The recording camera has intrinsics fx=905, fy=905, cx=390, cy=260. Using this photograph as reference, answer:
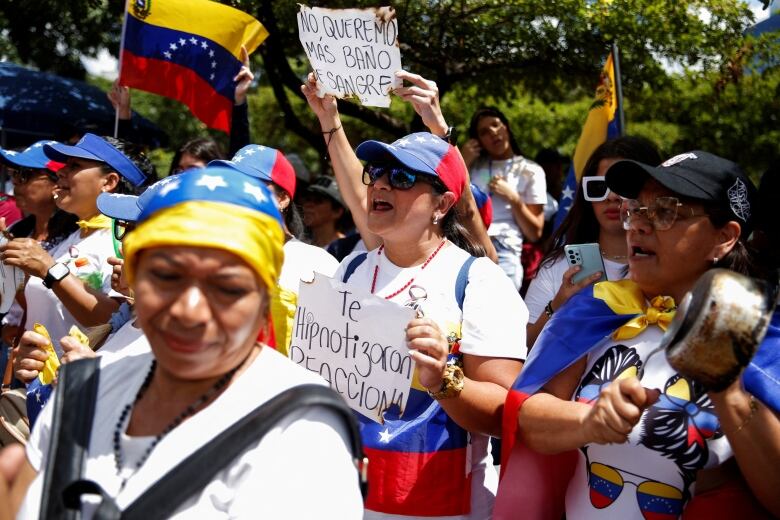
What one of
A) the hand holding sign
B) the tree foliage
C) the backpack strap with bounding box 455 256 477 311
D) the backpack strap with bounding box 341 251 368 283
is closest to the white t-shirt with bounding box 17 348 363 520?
the hand holding sign

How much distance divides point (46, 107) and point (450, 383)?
287 inches

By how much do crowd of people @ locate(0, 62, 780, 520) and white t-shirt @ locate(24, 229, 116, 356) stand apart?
0.02m

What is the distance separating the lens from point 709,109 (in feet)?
48.4

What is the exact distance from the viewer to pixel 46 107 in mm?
8906

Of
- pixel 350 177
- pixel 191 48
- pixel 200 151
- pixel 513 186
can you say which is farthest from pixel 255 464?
pixel 513 186

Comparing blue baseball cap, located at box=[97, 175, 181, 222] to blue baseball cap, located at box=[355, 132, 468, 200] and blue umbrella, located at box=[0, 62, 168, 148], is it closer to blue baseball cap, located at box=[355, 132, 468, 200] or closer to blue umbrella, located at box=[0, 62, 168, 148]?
blue baseball cap, located at box=[355, 132, 468, 200]

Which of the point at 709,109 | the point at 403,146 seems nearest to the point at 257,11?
the point at 403,146

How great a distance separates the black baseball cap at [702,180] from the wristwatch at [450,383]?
0.77 meters

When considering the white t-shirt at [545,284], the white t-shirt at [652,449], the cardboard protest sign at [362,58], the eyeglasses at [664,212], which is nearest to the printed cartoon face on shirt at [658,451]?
the white t-shirt at [652,449]

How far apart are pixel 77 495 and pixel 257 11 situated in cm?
680

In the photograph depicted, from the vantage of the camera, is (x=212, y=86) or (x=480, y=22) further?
(x=480, y=22)

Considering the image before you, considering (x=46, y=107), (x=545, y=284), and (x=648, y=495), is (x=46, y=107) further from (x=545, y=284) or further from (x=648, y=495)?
(x=648, y=495)

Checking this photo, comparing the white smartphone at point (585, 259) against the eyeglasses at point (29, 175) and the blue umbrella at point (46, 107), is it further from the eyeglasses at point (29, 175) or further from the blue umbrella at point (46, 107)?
the blue umbrella at point (46, 107)

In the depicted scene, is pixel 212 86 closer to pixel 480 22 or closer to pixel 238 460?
pixel 480 22
